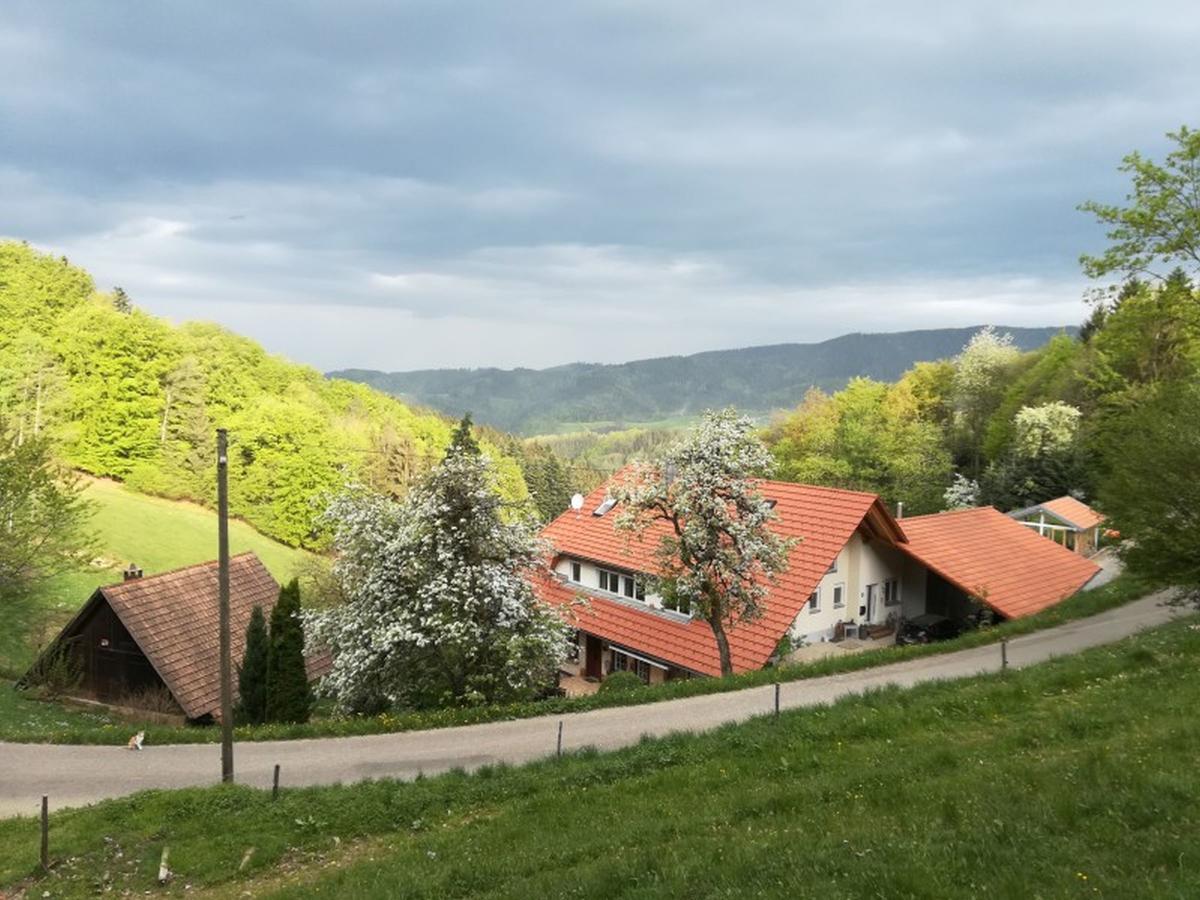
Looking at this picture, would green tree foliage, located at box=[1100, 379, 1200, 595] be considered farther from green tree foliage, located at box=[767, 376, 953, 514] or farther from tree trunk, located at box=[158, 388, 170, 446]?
tree trunk, located at box=[158, 388, 170, 446]

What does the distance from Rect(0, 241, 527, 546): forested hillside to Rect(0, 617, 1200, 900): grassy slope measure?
53.4m

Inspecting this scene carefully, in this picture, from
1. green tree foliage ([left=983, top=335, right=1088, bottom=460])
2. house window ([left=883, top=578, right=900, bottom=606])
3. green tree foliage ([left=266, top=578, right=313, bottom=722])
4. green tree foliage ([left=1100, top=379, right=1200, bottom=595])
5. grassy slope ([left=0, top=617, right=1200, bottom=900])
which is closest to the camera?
grassy slope ([left=0, top=617, right=1200, bottom=900])

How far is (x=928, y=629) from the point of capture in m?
34.0

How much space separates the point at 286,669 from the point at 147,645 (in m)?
7.42

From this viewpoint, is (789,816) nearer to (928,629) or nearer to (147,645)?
(928,629)

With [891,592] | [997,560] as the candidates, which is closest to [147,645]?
[891,592]

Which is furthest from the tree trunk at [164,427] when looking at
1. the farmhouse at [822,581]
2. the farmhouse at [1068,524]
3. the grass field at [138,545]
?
the farmhouse at [1068,524]

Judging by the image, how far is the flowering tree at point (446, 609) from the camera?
21844mm

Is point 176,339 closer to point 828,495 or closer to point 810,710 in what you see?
point 828,495

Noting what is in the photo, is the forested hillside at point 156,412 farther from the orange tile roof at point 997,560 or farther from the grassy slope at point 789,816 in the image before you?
the grassy slope at point 789,816

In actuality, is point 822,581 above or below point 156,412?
below

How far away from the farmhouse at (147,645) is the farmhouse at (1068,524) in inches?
1944

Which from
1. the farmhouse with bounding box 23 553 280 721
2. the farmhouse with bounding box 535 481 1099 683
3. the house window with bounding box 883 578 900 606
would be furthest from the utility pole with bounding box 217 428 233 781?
the house window with bounding box 883 578 900 606

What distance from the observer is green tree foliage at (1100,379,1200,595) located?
796 inches
